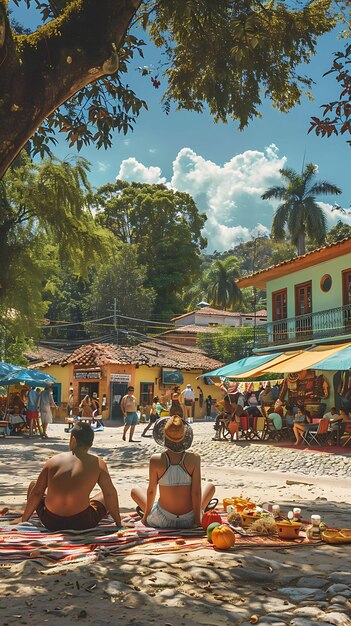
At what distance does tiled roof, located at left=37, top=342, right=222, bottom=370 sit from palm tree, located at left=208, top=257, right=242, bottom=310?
56.8 ft

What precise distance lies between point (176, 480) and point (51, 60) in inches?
143

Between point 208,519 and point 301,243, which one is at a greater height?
point 301,243

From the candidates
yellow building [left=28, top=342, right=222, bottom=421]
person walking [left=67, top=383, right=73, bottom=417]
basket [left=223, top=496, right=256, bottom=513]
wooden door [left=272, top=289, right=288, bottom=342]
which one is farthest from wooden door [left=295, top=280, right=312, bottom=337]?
basket [left=223, top=496, right=256, bottom=513]

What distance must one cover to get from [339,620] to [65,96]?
423 cm

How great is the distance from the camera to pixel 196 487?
564cm

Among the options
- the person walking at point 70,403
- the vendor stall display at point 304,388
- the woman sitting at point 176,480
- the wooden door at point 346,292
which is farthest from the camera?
the person walking at point 70,403

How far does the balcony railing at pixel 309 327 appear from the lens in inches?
878

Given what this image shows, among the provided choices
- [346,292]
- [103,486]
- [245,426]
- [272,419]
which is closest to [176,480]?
[103,486]

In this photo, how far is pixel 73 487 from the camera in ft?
18.1

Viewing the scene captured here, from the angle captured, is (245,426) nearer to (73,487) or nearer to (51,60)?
(73,487)

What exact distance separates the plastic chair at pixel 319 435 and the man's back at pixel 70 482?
40.4 feet

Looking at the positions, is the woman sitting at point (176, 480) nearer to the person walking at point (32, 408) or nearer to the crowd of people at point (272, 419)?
the crowd of people at point (272, 419)

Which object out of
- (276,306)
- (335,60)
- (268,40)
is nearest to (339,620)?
(335,60)

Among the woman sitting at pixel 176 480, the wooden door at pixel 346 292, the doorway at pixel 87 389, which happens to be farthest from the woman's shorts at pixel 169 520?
the doorway at pixel 87 389
